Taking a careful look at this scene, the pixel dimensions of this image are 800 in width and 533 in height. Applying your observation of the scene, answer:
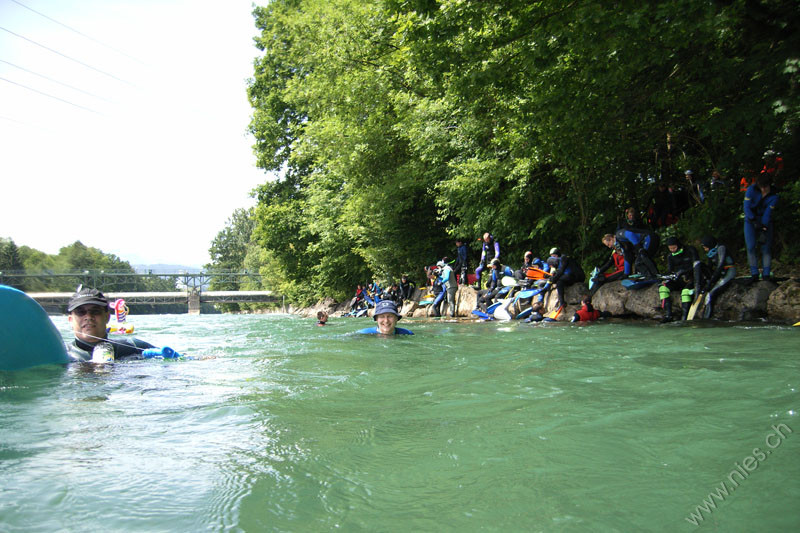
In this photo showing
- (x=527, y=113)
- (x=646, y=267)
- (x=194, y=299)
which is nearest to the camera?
(x=527, y=113)

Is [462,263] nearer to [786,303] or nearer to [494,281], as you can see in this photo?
[494,281]

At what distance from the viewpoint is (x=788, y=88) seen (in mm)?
8844

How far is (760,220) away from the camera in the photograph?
1021 cm

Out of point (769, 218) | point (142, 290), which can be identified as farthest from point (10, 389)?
point (142, 290)

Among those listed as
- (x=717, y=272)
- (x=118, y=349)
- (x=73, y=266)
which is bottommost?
(x=118, y=349)

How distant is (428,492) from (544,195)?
15.4m

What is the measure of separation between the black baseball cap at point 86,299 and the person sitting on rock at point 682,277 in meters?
10.1

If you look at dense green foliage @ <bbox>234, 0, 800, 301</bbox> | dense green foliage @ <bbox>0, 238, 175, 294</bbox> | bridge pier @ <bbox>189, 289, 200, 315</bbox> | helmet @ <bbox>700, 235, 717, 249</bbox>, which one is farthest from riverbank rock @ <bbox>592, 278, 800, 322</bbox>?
bridge pier @ <bbox>189, 289, 200, 315</bbox>

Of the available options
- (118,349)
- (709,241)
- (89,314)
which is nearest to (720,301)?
(709,241)

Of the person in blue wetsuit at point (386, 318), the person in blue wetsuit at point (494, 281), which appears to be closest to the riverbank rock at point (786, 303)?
the person in blue wetsuit at point (386, 318)

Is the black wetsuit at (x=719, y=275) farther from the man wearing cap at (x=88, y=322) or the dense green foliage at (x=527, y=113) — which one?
the man wearing cap at (x=88, y=322)

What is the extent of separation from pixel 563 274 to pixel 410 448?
464 inches

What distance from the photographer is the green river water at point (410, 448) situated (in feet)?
7.36

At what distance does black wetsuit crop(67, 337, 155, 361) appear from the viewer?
620 centimetres
